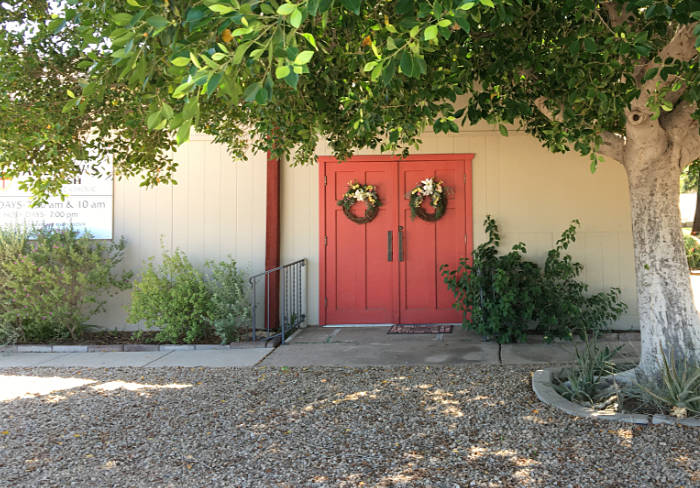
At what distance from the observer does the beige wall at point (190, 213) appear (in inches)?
284

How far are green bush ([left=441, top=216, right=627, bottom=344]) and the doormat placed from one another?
334 mm

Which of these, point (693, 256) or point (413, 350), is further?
point (693, 256)

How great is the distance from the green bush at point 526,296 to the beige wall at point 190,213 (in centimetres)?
288

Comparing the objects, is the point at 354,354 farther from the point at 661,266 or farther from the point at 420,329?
the point at 661,266

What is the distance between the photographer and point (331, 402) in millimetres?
4180

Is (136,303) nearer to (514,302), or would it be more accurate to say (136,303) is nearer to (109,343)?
(109,343)

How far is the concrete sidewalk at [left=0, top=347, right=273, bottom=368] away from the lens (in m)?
5.60

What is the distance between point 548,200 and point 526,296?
1575 millimetres

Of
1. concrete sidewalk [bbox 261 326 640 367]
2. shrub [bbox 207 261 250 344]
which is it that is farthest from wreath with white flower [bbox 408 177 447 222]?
shrub [bbox 207 261 250 344]

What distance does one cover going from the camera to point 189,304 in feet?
21.0

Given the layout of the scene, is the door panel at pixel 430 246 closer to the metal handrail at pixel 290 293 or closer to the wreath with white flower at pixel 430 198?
the wreath with white flower at pixel 430 198

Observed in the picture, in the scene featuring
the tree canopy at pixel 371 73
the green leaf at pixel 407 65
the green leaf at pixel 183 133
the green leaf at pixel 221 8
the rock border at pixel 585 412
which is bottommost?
the rock border at pixel 585 412

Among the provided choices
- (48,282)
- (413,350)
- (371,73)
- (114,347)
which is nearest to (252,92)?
(371,73)

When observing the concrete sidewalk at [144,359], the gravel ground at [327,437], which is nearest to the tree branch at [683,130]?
A: the gravel ground at [327,437]
